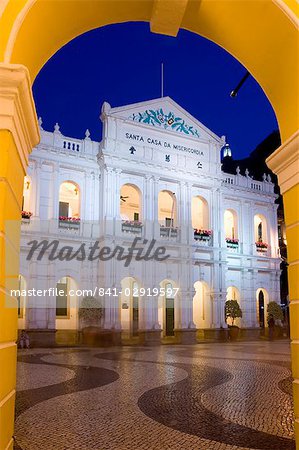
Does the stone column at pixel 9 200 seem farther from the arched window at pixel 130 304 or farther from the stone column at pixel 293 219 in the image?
the arched window at pixel 130 304

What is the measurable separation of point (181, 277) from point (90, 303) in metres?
5.62

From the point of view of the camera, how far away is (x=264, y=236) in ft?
99.9

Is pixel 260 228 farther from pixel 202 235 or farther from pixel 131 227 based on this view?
pixel 131 227

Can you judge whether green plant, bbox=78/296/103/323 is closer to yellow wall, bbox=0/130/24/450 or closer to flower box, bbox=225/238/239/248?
flower box, bbox=225/238/239/248

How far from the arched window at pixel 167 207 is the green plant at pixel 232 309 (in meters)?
5.62

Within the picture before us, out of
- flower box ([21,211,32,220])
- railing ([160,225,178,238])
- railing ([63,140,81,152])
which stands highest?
railing ([63,140,81,152])

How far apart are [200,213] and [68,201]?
8.12 metres

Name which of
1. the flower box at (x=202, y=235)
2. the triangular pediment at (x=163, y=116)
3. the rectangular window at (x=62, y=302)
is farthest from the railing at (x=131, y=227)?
the triangular pediment at (x=163, y=116)

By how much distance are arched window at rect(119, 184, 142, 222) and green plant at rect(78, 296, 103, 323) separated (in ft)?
20.7

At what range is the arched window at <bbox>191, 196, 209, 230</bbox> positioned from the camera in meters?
27.3

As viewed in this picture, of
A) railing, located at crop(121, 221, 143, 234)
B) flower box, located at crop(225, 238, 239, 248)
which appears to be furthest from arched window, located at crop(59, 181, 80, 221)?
flower box, located at crop(225, 238, 239, 248)

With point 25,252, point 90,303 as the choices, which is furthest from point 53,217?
point 90,303

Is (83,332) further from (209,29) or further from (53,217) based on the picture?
(209,29)

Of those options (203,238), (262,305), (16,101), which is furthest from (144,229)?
(16,101)
